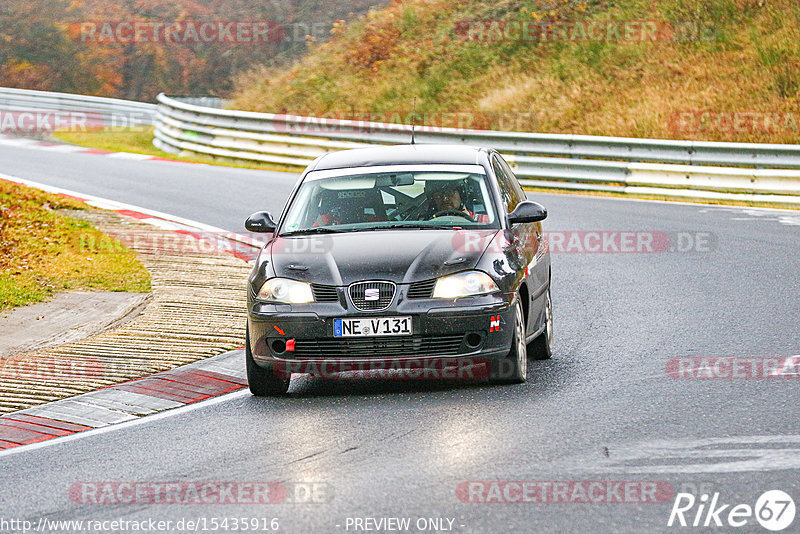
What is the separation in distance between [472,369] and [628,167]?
13247 mm

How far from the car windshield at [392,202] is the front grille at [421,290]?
914mm

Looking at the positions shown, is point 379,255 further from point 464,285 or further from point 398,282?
point 464,285

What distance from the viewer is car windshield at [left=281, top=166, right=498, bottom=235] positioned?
9.30 metres

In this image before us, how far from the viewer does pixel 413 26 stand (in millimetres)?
36906

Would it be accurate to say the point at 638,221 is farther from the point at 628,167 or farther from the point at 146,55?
the point at 146,55

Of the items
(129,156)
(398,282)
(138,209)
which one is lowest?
(129,156)

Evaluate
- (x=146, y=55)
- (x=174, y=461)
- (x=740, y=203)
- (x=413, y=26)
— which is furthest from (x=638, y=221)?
(x=146, y=55)

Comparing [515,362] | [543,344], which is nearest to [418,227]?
[515,362]

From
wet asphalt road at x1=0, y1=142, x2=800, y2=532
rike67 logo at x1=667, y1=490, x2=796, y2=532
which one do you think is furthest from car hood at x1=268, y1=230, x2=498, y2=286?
rike67 logo at x1=667, y1=490, x2=796, y2=532

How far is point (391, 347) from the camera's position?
8.32 m

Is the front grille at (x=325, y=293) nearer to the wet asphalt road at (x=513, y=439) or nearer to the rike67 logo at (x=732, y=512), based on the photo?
the wet asphalt road at (x=513, y=439)

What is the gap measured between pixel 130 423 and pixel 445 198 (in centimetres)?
288

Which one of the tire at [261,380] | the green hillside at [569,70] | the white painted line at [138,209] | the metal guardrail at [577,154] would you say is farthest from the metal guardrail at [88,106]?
the tire at [261,380]

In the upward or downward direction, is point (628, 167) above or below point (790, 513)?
below
